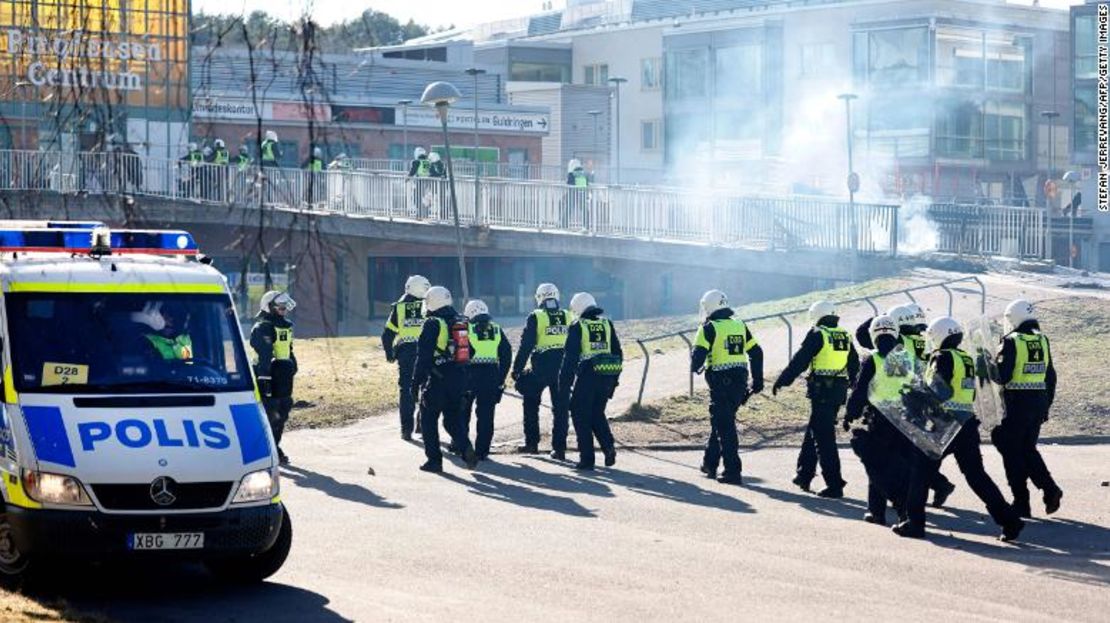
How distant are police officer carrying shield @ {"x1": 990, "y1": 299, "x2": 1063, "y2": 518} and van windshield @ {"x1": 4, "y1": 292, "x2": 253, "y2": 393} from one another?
22.4ft

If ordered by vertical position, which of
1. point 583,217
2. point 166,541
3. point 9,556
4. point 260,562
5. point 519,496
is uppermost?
point 583,217

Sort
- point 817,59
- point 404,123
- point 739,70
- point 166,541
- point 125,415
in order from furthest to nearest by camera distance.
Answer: point 739,70 → point 817,59 → point 404,123 → point 125,415 → point 166,541

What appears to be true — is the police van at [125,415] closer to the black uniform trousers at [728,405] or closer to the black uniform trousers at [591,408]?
the black uniform trousers at [728,405]

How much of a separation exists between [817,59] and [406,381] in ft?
159

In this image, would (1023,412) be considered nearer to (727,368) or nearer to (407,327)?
(727,368)

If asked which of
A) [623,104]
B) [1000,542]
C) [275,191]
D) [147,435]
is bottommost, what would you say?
[1000,542]

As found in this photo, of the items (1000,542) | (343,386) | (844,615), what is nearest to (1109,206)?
(343,386)

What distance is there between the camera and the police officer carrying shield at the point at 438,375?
18375 millimetres

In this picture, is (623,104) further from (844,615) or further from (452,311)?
(844,615)

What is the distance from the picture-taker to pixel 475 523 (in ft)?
48.9

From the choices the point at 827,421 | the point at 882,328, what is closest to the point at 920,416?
the point at 882,328

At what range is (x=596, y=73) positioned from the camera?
257 feet

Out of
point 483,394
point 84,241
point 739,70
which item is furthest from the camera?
point 739,70

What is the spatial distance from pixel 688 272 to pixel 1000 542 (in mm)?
35547
